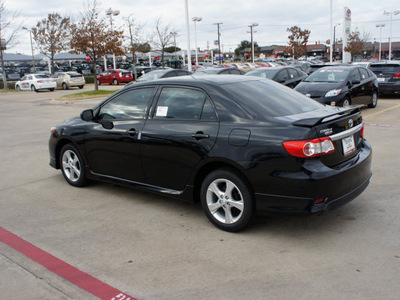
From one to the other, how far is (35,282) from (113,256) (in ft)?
2.34

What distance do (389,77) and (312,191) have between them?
1530 cm

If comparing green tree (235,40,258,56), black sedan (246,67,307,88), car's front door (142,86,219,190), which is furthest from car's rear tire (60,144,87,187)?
green tree (235,40,258,56)

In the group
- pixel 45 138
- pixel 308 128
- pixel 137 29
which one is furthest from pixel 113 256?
pixel 137 29

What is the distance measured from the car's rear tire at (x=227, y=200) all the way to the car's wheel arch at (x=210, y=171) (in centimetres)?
3

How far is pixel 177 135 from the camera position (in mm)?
4523

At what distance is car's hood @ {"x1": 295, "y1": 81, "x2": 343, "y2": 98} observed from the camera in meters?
12.0

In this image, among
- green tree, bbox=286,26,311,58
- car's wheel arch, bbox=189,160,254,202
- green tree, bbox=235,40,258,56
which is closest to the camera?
car's wheel arch, bbox=189,160,254,202

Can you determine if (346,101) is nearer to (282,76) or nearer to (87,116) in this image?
(282,76)

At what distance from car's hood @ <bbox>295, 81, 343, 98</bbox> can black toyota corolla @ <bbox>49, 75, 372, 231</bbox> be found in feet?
23.9

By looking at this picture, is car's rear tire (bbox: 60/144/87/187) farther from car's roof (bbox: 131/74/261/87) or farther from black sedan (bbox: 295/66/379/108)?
black sedan (bbox: 295/66/379/108)

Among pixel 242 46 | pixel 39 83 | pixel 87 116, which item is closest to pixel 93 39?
pixel 39 83

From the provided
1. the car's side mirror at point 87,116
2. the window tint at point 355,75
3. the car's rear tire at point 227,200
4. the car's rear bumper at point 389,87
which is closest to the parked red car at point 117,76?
the car's rear bumper at point 389,87

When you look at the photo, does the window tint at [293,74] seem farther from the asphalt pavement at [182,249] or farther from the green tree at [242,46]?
the green tree at [242,46]

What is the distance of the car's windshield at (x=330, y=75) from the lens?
1283cm
